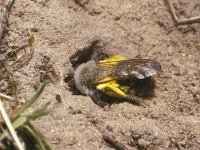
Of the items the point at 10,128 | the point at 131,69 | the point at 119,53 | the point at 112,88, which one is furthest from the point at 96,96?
the point at 10,128

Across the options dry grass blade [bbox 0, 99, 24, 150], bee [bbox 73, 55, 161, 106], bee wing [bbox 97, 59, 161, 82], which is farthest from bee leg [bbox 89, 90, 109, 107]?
dry grass blade [bbox 0, 99, 24, 150]

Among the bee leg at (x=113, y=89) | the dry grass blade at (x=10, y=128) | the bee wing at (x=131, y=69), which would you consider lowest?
the bee leg at (x=113, y=89)

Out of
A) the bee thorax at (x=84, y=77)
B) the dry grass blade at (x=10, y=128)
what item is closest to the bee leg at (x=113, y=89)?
the bee thorax at (x=84, y=77)

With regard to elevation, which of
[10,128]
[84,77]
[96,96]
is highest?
[10,128]

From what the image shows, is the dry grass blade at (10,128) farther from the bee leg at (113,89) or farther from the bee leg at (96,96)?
the bee leg at (113,89)

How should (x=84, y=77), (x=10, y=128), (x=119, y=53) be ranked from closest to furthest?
(x=10, y=128) → (x=84, y=77) → (x=119, y=53)

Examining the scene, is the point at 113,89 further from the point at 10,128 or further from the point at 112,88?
the point at 10,128

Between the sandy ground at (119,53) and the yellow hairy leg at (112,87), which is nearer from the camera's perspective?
the sandy ground at (119,53)
